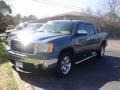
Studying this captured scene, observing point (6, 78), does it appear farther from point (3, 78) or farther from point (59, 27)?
point (59, 27)

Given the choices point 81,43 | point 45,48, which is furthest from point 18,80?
point 81,43

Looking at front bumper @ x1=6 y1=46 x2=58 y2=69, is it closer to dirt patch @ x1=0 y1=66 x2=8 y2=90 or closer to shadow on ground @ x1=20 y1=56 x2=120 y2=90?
shadow on ground @ x1=20 y1=56 x2=120 y2=90

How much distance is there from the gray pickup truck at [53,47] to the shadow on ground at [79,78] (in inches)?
15.1

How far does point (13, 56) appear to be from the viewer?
725cm

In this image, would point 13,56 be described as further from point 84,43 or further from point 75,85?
point 84,43

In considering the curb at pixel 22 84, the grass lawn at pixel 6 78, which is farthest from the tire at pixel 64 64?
the grass lawn at pixel 6 78

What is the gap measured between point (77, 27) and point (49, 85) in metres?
2.62

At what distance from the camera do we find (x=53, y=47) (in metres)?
6.83

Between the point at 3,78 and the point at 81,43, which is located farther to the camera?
the point at 81,43

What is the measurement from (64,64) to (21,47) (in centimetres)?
149

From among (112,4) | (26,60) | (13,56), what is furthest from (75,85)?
(112,4)

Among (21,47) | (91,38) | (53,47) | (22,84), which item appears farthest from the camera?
(91,38)

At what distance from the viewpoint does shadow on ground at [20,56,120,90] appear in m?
6.67

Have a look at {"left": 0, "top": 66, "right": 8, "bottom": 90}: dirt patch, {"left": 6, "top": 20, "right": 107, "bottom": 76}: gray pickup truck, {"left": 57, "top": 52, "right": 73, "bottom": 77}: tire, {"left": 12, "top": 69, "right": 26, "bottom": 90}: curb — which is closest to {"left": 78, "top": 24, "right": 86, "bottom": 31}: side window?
{"left": 6, "top": 20, "right": 107, "bottom": 76}: gray pickup truck
